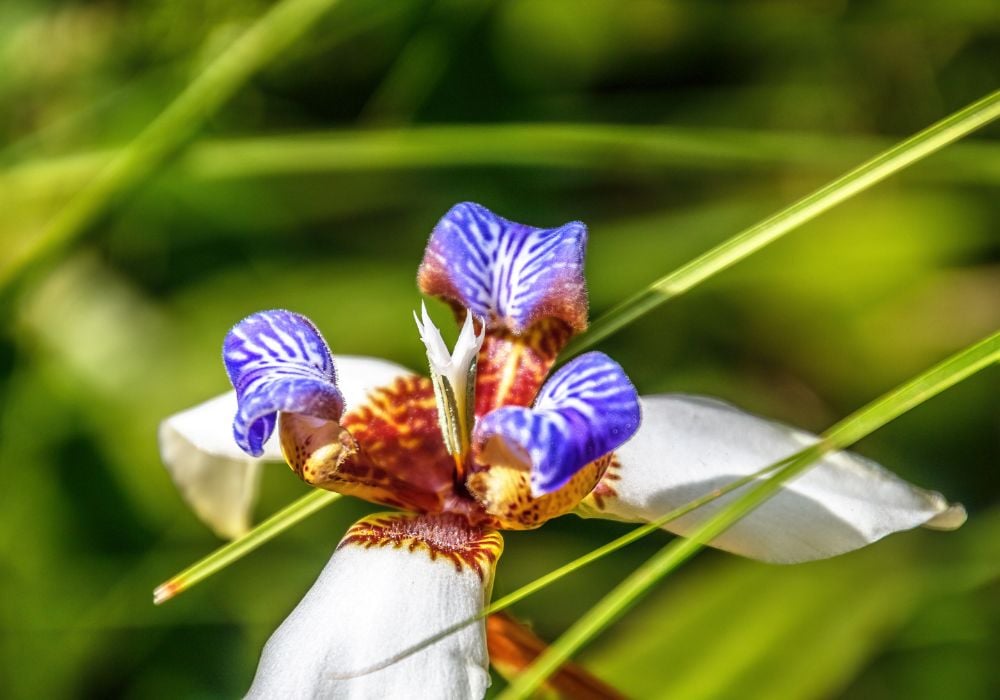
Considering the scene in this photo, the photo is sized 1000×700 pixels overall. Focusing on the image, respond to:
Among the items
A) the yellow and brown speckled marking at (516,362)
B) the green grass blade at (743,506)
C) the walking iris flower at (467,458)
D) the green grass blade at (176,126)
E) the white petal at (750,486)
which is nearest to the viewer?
the green grass blade at (743,506)

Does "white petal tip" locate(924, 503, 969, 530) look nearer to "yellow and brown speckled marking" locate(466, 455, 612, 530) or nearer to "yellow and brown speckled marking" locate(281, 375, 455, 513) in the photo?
"yellow and brown speckled marking" locate(466, 455, 612, 530)

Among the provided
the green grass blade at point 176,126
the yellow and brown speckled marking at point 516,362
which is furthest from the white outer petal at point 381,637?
the green grass blade at point 176,126

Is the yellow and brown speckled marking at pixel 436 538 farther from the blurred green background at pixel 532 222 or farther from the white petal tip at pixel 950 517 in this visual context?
the blurred green background at pixel 532 222

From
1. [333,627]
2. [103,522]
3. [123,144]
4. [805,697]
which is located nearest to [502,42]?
[123,144]

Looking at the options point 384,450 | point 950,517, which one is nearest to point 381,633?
point 384,450

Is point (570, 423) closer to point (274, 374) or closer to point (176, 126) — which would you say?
point (274, 374)

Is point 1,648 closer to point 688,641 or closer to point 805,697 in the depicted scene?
point 688,641
